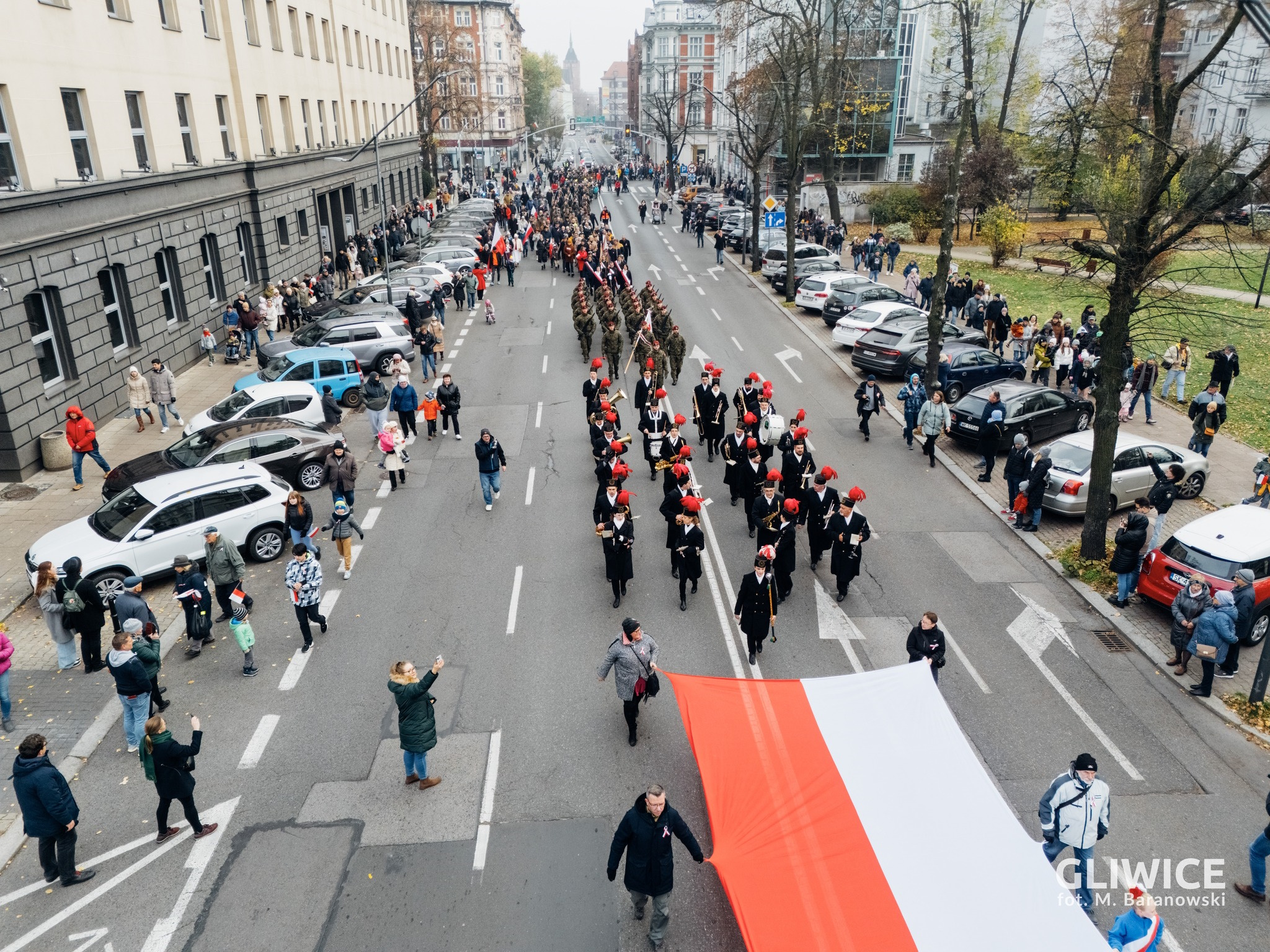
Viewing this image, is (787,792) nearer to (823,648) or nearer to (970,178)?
(823,648)

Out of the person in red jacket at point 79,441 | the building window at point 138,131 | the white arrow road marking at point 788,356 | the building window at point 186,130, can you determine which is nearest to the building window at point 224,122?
the building window at point 186,130

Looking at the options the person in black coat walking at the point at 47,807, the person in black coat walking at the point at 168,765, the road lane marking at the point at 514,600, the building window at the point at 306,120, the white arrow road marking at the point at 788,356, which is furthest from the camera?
the building window at the point at 306,120

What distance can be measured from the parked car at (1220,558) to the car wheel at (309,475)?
1429 cm

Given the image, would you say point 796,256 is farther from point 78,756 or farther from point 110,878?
point 110,878

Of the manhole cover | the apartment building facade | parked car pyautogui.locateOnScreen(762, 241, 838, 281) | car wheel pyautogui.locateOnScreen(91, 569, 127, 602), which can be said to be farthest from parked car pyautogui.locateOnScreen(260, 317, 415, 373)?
parked car pyautogui.locateOnScreen(762, 241, 838, 281)

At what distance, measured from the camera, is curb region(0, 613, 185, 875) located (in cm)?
851

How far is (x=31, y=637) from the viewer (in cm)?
1236

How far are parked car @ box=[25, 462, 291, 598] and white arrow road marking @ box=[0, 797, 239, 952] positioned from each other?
507 centimetres

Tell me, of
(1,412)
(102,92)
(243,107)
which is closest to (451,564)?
(1,412)

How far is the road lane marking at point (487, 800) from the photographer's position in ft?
26.7

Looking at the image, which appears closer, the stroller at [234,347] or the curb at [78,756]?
the curb at [78,756]

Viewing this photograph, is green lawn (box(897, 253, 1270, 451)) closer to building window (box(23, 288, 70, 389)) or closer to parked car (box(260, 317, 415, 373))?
parked car (box(260, 317, 415, 373))

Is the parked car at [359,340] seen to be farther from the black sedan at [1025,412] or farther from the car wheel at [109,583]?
the black sedan at [1025,412]

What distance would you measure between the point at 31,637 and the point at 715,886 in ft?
34.0
